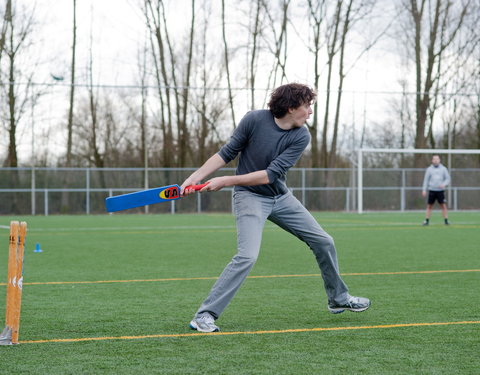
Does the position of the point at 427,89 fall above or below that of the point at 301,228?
above

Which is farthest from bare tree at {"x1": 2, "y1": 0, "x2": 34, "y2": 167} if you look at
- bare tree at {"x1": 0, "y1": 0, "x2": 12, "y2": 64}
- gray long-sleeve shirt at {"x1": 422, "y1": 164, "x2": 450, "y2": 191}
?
gray long-sleeve shirt at {"x1": 422, "y1": 164, "x2": 450, "y2": 191}

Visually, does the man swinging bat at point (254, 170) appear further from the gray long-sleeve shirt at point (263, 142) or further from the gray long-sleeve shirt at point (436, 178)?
the gray long-sleeve shirt at point (436, 178)

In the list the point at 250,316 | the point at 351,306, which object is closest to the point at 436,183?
the point at 351,306

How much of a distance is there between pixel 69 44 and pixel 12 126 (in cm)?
535

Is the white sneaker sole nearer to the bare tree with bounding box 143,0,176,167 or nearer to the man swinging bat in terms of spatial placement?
the man swinging bat

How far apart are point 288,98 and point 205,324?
171cm

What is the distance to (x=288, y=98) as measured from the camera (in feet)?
19.4

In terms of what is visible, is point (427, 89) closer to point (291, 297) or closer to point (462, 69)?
point (462, 69)

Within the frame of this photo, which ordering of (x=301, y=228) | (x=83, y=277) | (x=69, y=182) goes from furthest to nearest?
(x=69, y=182) < (x=83, y=277) < (x=301, y=228)

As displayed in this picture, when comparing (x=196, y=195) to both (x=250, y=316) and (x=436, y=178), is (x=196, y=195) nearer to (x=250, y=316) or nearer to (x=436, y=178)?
(x=436, y=178)

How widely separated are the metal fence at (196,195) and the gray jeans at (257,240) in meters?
28.8

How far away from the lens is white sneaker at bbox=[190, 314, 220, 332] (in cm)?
583

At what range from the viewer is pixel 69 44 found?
39094mm

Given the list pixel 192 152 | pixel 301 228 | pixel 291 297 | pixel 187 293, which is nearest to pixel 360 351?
pixel 301 228
